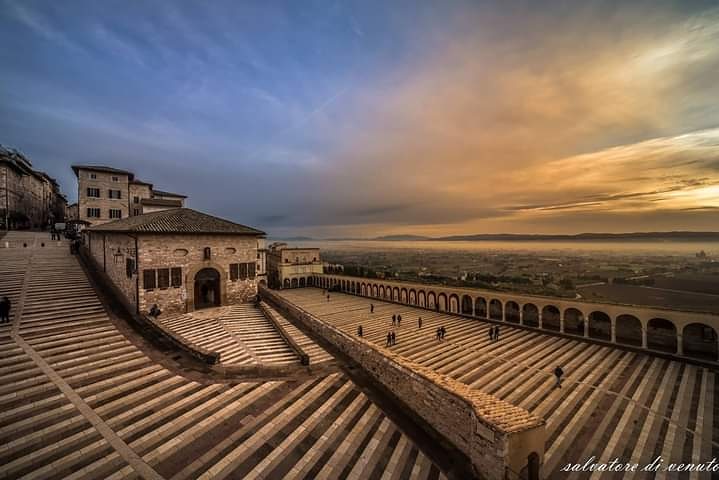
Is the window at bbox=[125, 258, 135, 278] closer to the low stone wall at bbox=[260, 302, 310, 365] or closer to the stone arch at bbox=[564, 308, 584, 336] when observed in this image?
the low stone wall at bbox=[260, 302, 310, 365]

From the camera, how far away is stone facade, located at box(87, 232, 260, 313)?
656 inches

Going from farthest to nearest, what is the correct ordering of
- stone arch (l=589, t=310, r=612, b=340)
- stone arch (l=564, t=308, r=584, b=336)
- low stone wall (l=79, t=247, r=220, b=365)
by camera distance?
1. stone arch (l=564, t=308, r=584, b=336)
2. stone arch (l=589, t=310, r=612, b=340)
3. low stone wall (l=79, t=247, r=220, b=365)

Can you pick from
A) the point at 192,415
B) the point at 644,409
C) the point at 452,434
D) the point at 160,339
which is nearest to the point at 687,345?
the point at 644,409

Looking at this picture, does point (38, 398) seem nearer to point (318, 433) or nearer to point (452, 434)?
point (318, 433)

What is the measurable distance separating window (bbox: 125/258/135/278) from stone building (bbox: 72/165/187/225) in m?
26.7

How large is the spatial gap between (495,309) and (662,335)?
433 inches

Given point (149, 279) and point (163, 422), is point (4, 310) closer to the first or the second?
point (149, 279)

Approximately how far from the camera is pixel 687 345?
18.6 metres

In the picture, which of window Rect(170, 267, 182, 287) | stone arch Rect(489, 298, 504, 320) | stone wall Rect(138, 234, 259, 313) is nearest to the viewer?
stone wall Rect(138, 234, 259, 313)

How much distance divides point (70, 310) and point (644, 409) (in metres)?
27.6

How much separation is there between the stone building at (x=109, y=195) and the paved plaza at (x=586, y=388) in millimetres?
35237

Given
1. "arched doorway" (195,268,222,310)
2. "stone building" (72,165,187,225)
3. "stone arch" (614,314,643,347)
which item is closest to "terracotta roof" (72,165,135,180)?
"stone building" (72,165,187,225)

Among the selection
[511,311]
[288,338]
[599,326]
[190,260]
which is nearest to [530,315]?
[511,311]

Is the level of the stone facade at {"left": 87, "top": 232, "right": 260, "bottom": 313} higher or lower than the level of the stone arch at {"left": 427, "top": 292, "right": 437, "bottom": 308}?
higher
